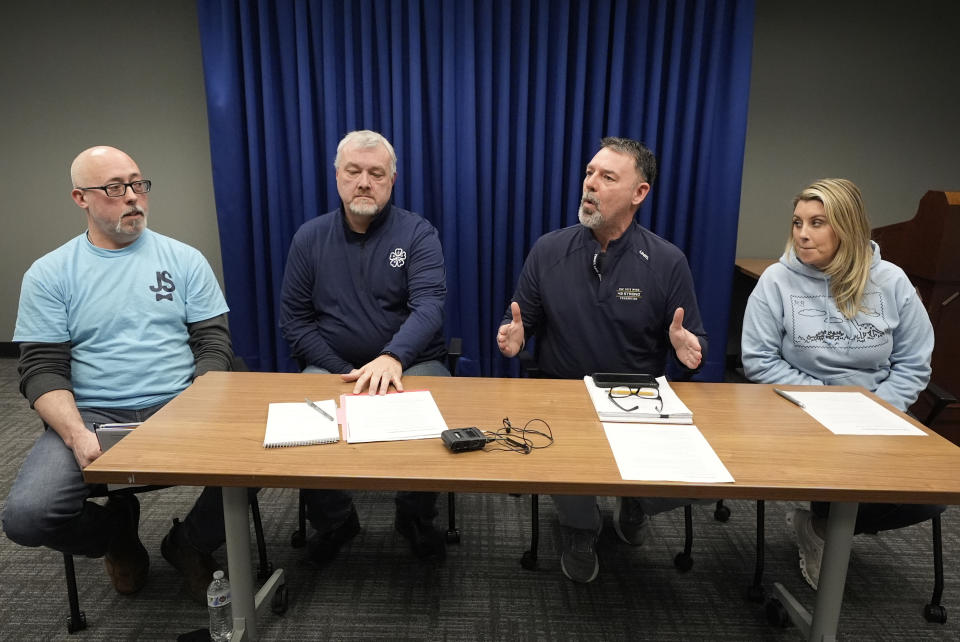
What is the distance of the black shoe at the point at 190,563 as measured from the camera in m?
1.88

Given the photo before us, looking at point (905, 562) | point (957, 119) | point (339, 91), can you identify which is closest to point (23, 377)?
point (339, 91)

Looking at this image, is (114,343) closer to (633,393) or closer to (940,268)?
(633,393)

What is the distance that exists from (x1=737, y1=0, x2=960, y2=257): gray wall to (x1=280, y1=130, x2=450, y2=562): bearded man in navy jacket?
8.08ft

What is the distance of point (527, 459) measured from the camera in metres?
1.31

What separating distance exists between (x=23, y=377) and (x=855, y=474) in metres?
2.14

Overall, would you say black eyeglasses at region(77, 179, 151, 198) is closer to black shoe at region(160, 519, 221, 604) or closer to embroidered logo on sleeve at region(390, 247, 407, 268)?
embroidered logo on sleeve at region(390, 247, 407, 268)

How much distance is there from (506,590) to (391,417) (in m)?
0.83

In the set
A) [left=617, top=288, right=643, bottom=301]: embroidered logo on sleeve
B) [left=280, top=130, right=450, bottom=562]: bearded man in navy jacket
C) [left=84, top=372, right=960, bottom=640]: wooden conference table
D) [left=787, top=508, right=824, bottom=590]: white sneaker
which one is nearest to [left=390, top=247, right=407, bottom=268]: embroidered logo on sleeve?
[left=280, top=130, right=450, bottom=562]: bearded man in navy jacket

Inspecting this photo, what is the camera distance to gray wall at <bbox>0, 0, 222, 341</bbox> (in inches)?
140

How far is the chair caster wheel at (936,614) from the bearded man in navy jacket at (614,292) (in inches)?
34.0

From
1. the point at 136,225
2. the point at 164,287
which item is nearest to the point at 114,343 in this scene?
the point at 164,287

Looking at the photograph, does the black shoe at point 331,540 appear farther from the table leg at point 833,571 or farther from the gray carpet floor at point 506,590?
the table leg at point 833,571

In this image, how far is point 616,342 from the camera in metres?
2.13

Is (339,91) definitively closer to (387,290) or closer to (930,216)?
(387,290)
